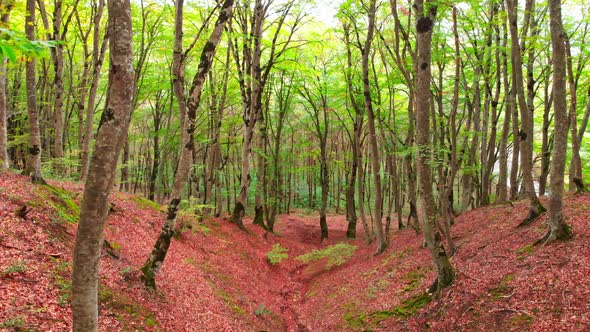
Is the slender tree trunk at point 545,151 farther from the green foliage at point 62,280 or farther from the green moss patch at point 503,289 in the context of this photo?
the green foliage at point 62,280

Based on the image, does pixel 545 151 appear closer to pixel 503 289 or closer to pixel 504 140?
pixel 504 140

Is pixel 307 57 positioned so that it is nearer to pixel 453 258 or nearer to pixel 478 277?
pixel 453 258

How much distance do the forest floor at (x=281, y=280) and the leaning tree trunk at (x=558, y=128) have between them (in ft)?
1.26

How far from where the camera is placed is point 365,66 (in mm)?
13273

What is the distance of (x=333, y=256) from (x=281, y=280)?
8.14ft

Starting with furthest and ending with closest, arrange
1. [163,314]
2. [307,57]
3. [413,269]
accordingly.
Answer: [307,57], [413,269], [163,314]

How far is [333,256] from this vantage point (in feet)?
50.0

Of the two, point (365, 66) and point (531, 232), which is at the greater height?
point (365, 66)

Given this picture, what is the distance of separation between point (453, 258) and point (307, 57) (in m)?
14.7

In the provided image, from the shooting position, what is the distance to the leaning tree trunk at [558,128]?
7.44m

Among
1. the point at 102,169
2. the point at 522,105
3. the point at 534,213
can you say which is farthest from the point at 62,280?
the point at 522,105

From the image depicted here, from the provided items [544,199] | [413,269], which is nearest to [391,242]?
[413,269]

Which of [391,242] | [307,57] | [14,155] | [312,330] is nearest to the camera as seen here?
[312,330]

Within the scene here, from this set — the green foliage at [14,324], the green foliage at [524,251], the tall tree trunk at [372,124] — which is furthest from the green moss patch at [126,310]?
the tall tree trunk at [372,124]
